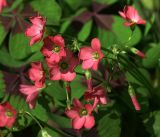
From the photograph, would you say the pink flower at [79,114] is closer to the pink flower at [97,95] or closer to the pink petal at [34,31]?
the pink flower at [97,95]

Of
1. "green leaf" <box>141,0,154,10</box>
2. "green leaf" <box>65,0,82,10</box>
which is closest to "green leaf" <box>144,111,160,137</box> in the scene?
"green leaf" <box>65,0,82,10</box>

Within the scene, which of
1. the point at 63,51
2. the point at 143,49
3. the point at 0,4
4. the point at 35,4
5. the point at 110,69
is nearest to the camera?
the point at 63,51

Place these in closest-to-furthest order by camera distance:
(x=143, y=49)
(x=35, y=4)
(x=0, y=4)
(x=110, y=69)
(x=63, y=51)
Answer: (x=63, y=51) < (x=110, y=69) < (x=0, y=4) < (x=35, y=4) < (x=143, y=49)

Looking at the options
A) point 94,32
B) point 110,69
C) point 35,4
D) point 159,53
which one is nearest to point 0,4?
point 35,4

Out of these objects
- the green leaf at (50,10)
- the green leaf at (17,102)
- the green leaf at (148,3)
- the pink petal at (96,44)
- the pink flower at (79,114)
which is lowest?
the green leaf at (17,102)

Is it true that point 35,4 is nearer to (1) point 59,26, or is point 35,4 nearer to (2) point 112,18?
(1) point 59,26

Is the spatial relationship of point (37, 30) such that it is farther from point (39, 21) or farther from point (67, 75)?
point (67, 75)

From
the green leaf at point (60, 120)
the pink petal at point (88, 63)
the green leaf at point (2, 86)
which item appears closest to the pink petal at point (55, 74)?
the pink petal at point (88, 63)
